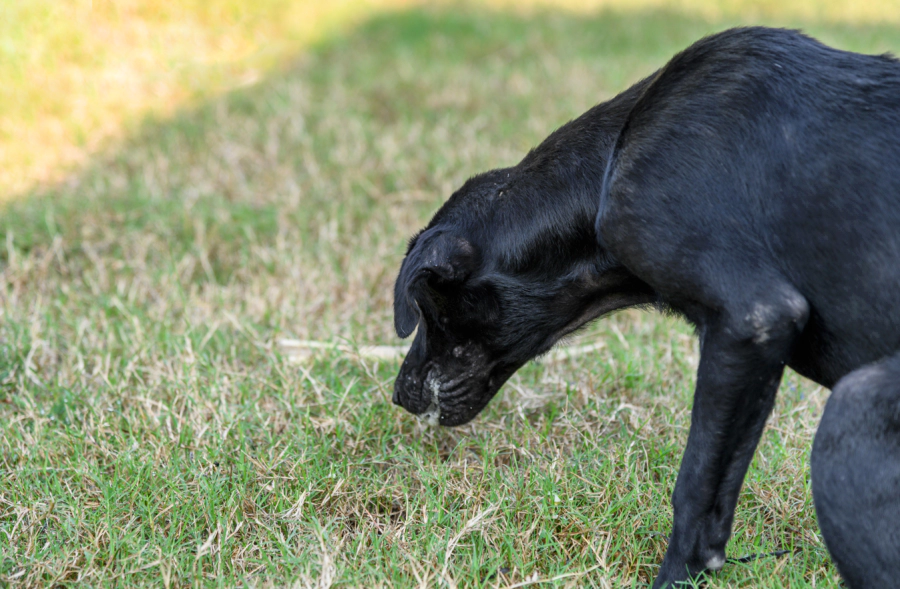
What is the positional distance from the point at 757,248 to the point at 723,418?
0.47 m

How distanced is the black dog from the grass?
0.50m

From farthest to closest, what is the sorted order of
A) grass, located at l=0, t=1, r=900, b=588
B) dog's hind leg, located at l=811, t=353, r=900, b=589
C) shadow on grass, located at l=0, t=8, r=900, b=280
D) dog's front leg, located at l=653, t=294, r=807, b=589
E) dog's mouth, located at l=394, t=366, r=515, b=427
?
shadow on grass, located at l=0, t=8, r=900, b=280
dog's mouth, located at l=394, t=366, r=515, b=427
grass, located at l=0, t=1, r=900, b=588
dog's front leg, located at l=653, t=294, r=807, b=589
dog's hind leg, located at l=811, t=353, r=900, b=589

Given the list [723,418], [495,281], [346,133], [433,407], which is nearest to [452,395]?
[433,407]

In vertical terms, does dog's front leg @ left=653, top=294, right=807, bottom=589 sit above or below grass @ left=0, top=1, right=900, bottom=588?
above

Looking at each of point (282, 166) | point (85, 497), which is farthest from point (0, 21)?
point (85, 497)

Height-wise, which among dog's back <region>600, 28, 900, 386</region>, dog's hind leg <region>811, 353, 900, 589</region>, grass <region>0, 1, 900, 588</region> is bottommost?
grass <region>0, 1, 900, 588</region>

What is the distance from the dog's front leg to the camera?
2344 mm

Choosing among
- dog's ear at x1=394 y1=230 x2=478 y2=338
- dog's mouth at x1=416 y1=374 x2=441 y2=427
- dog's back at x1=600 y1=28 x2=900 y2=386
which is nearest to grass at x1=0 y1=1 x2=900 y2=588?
dog's mouth at x1=416 y1=374 x2=441 y2=427

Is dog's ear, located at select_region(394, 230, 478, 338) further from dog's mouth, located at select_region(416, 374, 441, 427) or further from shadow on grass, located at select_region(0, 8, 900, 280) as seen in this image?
shadow on grass, located at select_region(0, 8, 900, 280)

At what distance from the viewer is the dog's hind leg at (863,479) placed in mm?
2184

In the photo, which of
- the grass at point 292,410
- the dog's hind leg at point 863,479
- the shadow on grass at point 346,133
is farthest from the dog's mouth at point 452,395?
the shadow on grass at point 346,133

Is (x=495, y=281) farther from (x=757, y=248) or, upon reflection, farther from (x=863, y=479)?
(x=863, y=479)

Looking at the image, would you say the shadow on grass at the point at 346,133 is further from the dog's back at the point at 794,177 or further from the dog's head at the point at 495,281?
the dog's back at the point at 794,177

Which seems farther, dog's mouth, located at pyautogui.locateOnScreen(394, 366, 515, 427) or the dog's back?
dog's mouth, located at pyautogui.locateOnScreen(394, 366, 515, 427)
